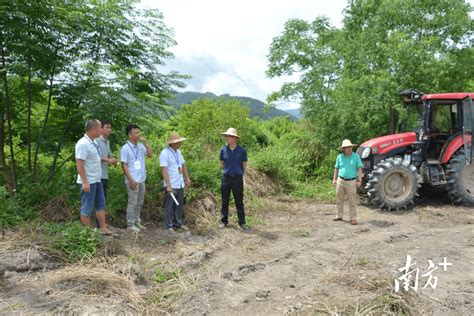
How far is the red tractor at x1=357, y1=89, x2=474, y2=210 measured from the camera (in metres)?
7.75

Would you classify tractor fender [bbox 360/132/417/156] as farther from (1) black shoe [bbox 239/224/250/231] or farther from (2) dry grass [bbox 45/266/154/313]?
(2) dry grass [bbox 45/266/154/313]

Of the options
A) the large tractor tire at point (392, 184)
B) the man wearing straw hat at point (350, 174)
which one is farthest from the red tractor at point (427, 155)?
the man wearing straw hat at point (350, 174)

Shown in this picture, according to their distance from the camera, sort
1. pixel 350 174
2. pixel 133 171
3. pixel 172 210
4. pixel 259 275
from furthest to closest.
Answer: pixel 350 174 → pixel 172 210 → pixel 133 171 → pixel 259 275

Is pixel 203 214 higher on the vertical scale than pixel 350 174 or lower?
lower

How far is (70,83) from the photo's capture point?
665cm

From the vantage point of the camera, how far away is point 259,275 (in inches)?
179

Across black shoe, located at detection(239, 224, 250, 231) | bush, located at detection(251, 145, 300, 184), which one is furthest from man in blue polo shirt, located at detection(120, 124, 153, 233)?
bush, located at detection(251, 145, 300, 184)

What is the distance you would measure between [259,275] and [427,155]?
5.56m

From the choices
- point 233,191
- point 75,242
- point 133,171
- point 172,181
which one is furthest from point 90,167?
point 233,191

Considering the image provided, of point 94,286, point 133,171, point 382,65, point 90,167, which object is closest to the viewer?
point 94,286

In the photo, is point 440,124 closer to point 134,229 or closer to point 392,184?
point 392,184

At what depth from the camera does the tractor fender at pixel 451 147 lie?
→ 318 inches

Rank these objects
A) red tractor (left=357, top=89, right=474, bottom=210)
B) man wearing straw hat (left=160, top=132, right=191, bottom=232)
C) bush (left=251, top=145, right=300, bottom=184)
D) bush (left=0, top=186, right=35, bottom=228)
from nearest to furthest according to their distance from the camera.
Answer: bush (left=0, top=186, right=35, bottom=228) < man wearing straw hat (left=160, top=132, right=191, bottom=232) < red tractor (left=357, top=89, right=474, bottom=210) < bush (left=251, top=145, right=300, bottom=184)

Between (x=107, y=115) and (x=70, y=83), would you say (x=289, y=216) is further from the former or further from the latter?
(x=70, y=83)
